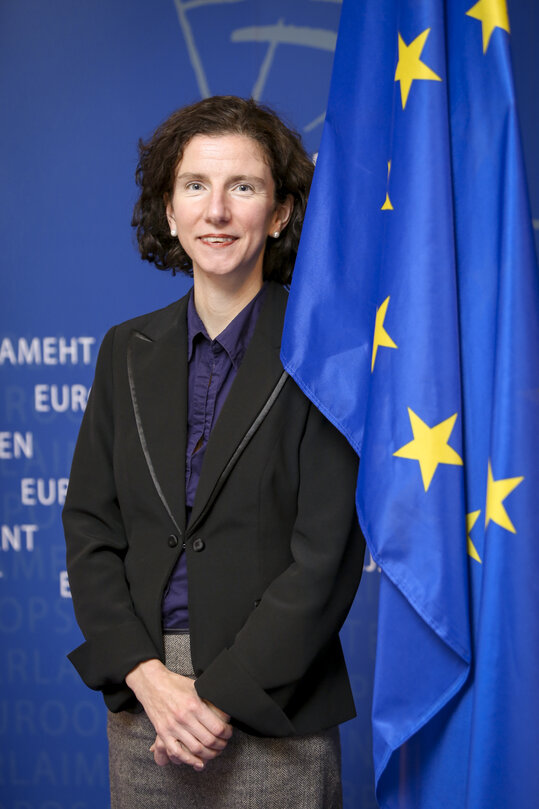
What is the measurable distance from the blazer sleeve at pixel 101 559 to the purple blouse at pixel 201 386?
0.24ft

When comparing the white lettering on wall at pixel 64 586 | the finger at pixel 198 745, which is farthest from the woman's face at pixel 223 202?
the white lettering on wall at pixel 64 586

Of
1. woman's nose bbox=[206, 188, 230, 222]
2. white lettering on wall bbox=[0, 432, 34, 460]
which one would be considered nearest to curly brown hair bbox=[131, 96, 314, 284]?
woman's nose bbox=[206, 188, 230, 222]

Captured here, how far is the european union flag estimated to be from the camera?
3.79 ft

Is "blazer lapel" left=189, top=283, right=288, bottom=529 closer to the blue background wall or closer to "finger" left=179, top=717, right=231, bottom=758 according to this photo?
"finger" left=179, top=717, right=231, bottom=758

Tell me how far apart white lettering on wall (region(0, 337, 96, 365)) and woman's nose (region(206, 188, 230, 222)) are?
127 centimetres

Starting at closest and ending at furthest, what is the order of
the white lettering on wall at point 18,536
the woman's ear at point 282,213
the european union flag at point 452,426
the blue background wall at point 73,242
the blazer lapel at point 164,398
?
the european union flag at point 452,426
the blazer lapel at point 164,398
the woman's ear at point 282,213
the blue background wall at point 73,242
the white lettering on wall at point 18,536

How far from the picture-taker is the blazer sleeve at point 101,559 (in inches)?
53.0

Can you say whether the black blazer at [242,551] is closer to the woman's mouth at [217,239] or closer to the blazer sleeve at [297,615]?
the blazer sleeve at [297,615]

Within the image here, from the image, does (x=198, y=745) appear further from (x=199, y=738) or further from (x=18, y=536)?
(x=18, y=536)

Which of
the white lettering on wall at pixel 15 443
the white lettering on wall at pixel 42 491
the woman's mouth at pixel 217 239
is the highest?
the woman's mouth at pixel 217 239

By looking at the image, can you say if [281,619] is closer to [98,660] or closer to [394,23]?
[98,660]

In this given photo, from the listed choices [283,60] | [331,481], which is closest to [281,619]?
[331,481]

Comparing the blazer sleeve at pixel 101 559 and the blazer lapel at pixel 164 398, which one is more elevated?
the blazer lapel at pixel 164 398

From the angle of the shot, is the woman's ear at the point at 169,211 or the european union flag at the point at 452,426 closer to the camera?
the european union flag at the point at 452,426
